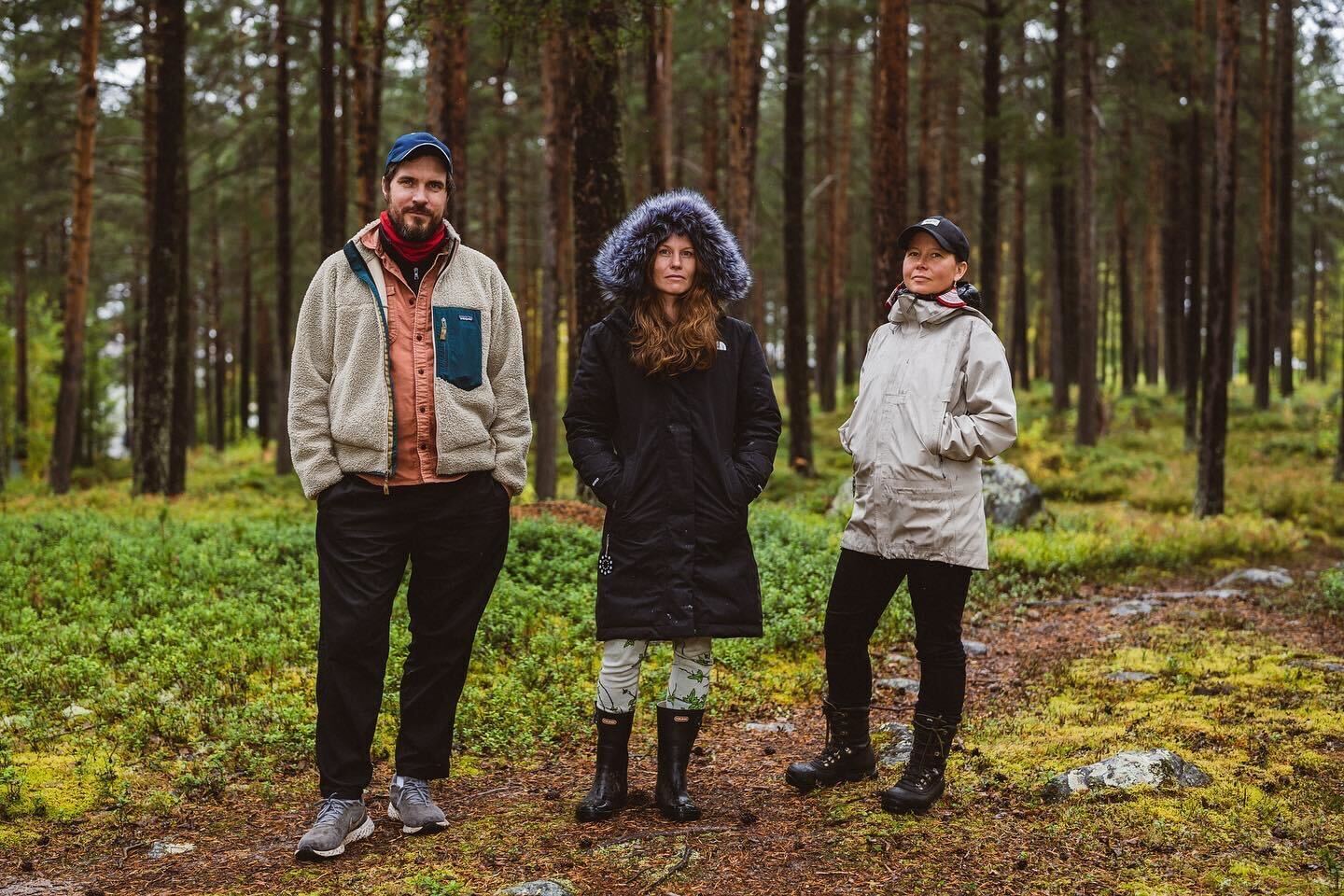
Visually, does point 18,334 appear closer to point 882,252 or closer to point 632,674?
point 882,252

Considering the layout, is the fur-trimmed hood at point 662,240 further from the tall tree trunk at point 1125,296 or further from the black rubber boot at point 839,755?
the tall tree trunk at point 1125,296

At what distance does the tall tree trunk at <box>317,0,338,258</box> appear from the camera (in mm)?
17234

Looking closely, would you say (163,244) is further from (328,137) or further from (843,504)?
(843,504)

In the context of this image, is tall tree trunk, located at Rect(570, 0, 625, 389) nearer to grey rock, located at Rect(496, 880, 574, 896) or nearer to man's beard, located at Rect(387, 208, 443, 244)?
man's beard, located at Rect(387, 208, 443, 244)

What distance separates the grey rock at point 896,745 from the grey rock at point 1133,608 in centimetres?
390

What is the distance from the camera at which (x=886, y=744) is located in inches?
220

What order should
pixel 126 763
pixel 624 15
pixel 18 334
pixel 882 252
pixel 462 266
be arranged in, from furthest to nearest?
pixel 18 334 < pixel 882 252 < pixel 624 15 < pixel 126 763 < pixel 462 266

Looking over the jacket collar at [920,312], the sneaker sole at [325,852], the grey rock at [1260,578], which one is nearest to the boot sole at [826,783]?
the sneaker sole at [325,852]

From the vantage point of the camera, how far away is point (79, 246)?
56.4ft

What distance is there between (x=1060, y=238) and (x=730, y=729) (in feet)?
61.4

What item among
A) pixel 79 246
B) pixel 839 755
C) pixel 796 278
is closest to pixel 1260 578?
pixel 839 755

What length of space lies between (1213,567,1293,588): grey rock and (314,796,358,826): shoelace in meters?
8.88

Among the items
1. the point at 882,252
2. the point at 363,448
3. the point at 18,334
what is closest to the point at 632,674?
the point at 363,448

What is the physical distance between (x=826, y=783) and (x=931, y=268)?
2394 millimetres
